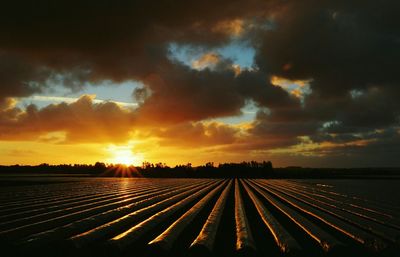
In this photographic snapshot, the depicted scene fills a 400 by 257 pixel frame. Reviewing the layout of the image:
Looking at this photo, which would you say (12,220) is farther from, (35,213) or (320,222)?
(320,222)

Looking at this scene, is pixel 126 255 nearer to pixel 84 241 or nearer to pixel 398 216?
pixel 84 241

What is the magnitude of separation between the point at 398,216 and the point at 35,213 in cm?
991

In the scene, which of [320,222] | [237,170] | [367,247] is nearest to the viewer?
[367,247]

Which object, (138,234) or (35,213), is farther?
(35,213)

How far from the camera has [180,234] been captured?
23.5ft

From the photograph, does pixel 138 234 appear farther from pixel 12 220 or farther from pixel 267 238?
pixel 12 220

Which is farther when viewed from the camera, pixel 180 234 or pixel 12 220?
pixel 12 220

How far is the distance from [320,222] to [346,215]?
1625 mm

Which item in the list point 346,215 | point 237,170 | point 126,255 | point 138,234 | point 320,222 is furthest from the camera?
point 237,170

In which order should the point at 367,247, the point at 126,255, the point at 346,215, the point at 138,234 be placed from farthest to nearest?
the point at 346,215 → the point at 138,234 → the point at 367,247 → the point at 126,255

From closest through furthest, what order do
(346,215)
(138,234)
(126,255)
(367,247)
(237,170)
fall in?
(126,255) → (367,247) → (138,234) → (346,215) → (237,170)

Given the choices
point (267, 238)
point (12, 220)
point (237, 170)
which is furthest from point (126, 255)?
point (237, 170)

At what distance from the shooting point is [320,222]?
28.9ft

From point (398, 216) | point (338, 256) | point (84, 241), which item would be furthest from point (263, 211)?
point (84, 241)
